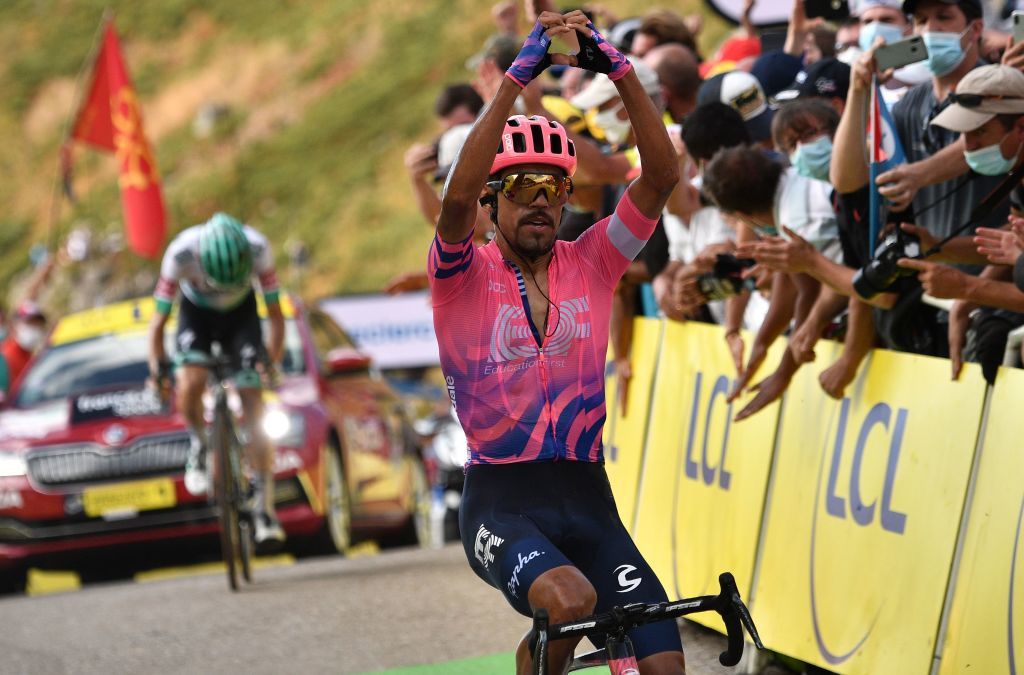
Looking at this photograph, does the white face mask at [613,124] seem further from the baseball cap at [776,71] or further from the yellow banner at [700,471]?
the yellow banner at [700,471]

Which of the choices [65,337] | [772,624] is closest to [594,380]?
[772,624]

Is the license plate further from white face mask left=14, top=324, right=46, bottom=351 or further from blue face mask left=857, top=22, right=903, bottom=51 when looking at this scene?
blue face mask left=857, top=22, right=903, bottom=51

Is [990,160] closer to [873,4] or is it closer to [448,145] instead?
[873,4]

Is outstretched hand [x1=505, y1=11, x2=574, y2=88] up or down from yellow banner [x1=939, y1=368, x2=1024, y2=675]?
up

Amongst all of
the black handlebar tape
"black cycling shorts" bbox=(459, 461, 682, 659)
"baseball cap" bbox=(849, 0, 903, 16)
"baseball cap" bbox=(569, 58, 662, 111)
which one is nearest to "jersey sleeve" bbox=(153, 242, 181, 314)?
"baseball cap" bbox=(569, 58, 662, 111)

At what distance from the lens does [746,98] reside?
27.3 ft

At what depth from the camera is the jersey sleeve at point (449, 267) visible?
492cm

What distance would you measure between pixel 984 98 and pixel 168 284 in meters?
6.47

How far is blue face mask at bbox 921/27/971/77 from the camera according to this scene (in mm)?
6797

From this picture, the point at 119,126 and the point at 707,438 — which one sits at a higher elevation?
the point at 119,126

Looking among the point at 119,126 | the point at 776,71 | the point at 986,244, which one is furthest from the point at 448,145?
the point at 119,126

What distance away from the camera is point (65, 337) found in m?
13.7

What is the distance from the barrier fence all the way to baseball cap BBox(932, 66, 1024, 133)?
0.90 m

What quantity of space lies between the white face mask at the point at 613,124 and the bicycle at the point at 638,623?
478 cm
